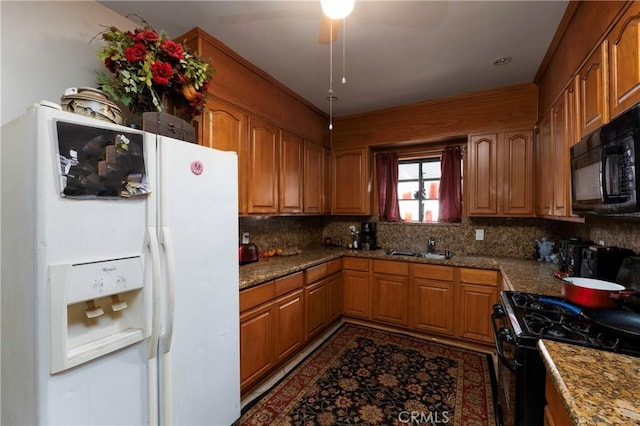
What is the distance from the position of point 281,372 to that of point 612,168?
2.53m

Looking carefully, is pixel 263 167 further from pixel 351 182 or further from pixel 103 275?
pixel 103 275

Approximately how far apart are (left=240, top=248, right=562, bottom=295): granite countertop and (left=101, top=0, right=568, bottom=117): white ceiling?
1801mm

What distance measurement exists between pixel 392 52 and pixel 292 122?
4.18ft

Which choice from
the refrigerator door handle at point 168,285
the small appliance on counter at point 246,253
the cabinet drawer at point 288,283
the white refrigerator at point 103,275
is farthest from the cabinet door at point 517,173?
Result: the refrigerator door handle at point 168,285

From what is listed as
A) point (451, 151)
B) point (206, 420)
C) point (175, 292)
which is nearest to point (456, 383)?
point (206, 420)

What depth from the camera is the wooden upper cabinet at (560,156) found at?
6.01 ft

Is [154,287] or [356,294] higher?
[154,287]

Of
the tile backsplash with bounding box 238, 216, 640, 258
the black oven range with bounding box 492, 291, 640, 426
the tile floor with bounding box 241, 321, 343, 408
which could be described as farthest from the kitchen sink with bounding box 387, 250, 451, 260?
the black oven range with bounding box 492, 291, 640, 426

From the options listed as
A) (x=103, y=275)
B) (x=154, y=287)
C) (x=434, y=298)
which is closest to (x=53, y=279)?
(x=103, y=275)

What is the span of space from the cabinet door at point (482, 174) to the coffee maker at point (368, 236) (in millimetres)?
1206

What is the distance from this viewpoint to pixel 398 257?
3.10 meters

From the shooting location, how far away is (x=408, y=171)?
367 cm

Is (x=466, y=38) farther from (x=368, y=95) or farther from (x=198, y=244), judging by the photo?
(x=198, y=244)

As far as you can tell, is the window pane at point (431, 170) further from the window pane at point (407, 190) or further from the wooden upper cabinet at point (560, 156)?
the wooden upper cabinet at point (560, 156)
